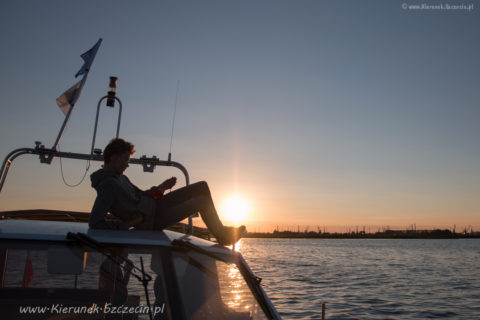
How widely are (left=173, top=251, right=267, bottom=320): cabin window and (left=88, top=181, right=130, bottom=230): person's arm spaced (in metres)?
0.80

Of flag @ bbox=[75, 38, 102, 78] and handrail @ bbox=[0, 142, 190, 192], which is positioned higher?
flag @ bbox=[75, 38, 102, 78]

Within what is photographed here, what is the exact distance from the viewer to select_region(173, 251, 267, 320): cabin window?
2.33 m

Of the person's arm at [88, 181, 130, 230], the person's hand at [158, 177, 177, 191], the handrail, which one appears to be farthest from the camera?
the handrail

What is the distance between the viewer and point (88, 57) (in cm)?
765

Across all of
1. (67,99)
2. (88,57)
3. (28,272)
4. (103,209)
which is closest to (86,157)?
(67,99)

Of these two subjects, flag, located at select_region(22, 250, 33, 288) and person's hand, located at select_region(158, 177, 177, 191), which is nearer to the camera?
flag, located at select_region(22, 250, 33, 288)

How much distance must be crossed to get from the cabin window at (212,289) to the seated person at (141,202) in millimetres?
438

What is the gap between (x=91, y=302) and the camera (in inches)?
92.2

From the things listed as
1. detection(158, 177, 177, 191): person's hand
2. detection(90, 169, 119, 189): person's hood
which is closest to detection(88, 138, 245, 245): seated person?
detection(90, 169, 119, 189): person's hood

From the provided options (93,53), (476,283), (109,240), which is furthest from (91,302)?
(476,283)

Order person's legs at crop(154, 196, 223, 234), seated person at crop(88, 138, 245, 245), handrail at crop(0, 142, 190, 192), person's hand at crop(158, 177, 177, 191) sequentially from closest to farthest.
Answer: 1. seated person at crop(88, 138, 245, 245)
2. person's legs at crop(154, 196, 223, 234)
3. person's hand at crop(158, 177, 177, 191)
4. handrail at crop(0, 142, 190, 192)

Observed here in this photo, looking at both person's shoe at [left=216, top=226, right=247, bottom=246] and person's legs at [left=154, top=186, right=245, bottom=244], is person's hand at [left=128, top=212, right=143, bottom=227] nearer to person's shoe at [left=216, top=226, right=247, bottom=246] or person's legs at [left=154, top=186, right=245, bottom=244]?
person's legs at [left=154, top=186, right=245, bottom=244]

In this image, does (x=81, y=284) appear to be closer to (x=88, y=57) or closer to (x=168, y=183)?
(x=168, y=183)

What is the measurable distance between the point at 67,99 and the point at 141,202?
459 cm
